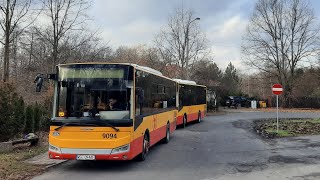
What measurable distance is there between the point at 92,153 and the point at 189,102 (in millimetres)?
18197

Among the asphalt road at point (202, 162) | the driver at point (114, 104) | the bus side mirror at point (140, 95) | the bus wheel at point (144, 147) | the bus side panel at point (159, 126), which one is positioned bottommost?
the asphalt road at point (202, 162)

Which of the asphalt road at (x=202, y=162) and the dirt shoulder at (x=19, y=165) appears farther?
the asphalt road at (x=202, y=162)

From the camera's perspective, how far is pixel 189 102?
28500mm

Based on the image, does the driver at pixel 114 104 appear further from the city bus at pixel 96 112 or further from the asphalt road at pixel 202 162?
the asphalt road at pixel 202 162

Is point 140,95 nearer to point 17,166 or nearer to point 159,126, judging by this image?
point 17,166

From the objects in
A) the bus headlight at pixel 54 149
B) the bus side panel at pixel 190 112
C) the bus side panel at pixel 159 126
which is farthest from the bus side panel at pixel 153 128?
the bus side panel at pixel 190 112

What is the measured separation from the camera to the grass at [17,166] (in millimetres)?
9984

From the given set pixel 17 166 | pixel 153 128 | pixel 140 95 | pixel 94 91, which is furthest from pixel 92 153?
pixel 153 128

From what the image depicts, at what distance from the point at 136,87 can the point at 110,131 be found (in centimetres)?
161

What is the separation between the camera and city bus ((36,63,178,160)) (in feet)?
35.3

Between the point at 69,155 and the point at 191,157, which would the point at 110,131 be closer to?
A: the point at 69,155

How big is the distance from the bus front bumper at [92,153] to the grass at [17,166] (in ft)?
2.34

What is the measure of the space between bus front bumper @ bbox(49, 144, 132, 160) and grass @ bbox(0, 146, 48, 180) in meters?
0.71

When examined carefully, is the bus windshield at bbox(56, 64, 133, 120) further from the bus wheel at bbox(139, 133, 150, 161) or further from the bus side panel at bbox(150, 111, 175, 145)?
the bus side panel at bbox(150, 111, 175, 145)
